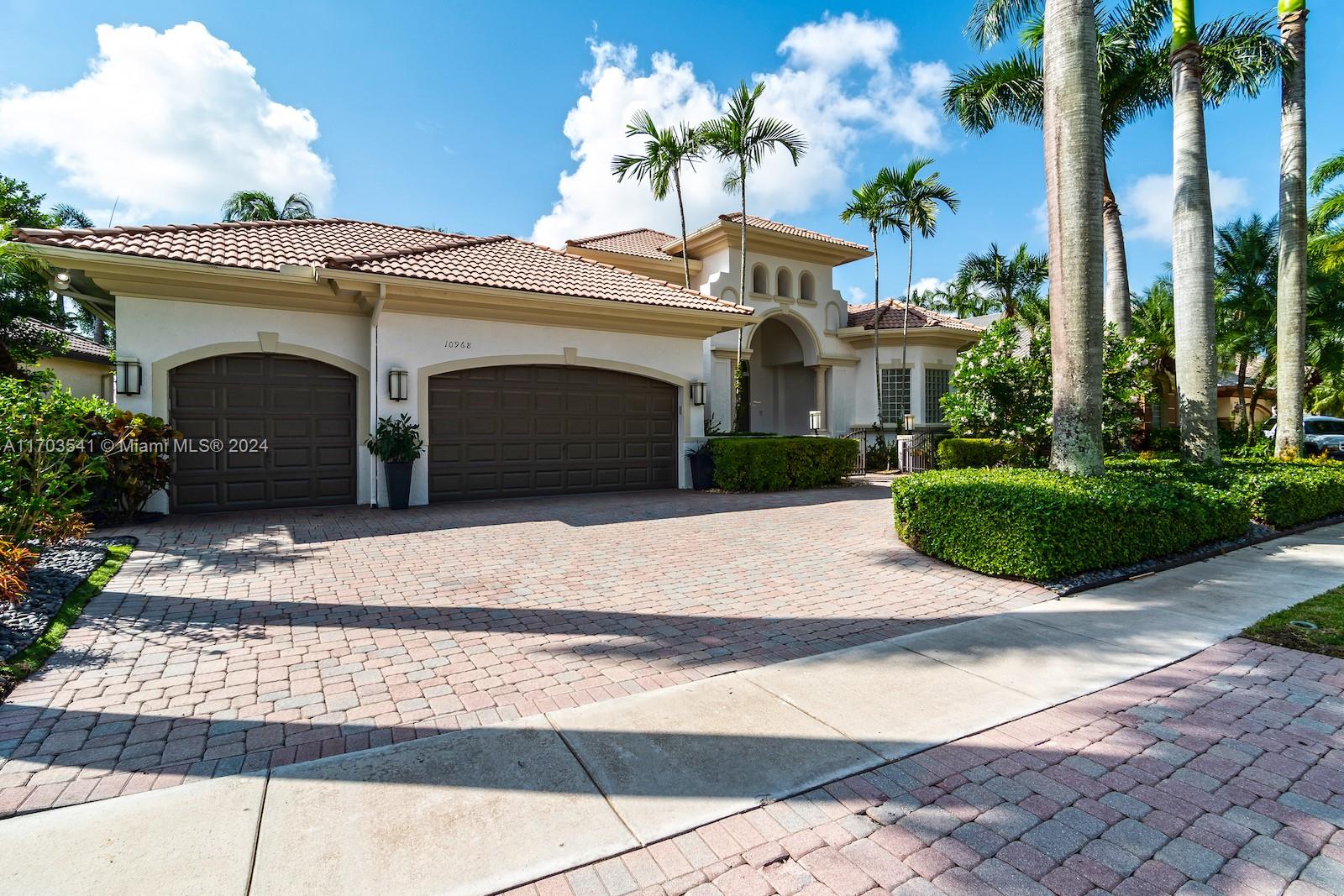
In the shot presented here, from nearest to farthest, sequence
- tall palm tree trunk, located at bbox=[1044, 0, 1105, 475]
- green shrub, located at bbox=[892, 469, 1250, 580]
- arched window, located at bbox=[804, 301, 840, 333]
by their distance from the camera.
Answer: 1. green shrub, located at bbox=[892, 469, 1250, 580]
2. tall palm tree trunk, located at bbox=[1044, 0, 1105, 475]
3. arched window, located at bbox=[804, 301, 840, 333]

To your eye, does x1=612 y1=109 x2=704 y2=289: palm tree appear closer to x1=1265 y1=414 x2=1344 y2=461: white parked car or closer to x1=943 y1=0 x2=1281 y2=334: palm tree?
x1=943 y1=0 x2=1281 y2=334: palm tree

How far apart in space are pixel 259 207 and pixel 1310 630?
113 feet

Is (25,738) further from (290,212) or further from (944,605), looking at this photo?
(290,212)

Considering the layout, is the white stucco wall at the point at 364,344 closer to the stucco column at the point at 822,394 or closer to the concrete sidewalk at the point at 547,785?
the concrete sidewalk at the point at 547,785

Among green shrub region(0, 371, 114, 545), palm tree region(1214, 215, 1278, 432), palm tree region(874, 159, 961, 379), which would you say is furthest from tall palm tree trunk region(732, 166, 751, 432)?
palm tree region(1214, 215, 1278, 432)

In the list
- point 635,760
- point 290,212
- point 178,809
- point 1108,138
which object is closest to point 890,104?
point 1108,138

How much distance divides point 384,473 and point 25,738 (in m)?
8.13

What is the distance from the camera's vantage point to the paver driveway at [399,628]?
3258 mm

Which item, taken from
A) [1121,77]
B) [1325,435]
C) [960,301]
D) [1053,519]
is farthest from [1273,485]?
[960,301]

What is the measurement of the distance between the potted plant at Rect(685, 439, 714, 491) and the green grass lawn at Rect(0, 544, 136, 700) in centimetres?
996

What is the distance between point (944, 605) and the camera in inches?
225

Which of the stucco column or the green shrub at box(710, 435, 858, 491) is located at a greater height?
the stucco column

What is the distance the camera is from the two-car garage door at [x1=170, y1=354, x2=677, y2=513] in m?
10.4

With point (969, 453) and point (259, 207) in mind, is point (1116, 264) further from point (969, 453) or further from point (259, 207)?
point (259, 207)
